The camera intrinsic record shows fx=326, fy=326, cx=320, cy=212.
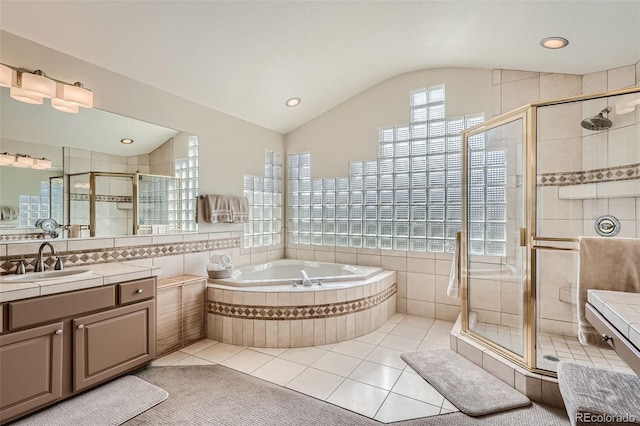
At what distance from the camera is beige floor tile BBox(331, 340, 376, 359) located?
2.70 m

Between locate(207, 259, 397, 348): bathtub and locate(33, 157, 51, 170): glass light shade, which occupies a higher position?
locate(33, 157, 51, 170): glass light shade

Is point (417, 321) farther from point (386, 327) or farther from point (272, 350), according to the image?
point (272, 350)

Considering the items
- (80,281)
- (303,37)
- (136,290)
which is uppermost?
(303,37)

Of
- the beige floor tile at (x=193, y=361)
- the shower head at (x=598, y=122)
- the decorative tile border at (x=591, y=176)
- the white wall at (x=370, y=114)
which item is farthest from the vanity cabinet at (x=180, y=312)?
the shower head at (x=598, y=122)

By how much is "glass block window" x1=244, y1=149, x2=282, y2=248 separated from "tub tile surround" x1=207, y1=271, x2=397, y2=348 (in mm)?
1103

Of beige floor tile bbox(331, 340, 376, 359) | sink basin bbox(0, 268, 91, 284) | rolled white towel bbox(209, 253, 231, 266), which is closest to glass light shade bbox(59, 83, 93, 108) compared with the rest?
sink basin bbox(0, 268, 91, 284)

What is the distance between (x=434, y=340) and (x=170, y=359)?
2264mm

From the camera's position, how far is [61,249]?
2.33 m

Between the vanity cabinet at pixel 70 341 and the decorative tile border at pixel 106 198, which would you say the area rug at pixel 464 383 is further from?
the decorative tile border at pixel 106 198

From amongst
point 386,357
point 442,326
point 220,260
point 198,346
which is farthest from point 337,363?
point 220,260

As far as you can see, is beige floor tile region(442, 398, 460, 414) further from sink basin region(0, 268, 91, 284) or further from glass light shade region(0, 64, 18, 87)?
glass light shade region(0, 64, 18, 87)

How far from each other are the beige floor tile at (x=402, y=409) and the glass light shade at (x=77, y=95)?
288 centimetres

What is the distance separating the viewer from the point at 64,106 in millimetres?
2309

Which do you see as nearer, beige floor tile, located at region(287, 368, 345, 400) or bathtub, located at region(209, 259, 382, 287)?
beige floor tile, located at region(287, 368, 345, 400)
